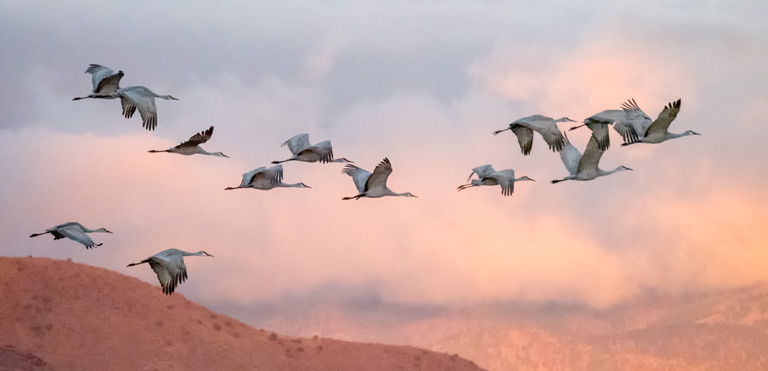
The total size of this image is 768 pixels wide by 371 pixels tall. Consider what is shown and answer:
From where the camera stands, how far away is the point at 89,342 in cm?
5862

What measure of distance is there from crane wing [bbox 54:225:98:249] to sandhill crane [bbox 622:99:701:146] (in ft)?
55.2

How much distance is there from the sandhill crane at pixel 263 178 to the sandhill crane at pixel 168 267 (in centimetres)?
463

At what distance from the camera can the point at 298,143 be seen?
113 feet

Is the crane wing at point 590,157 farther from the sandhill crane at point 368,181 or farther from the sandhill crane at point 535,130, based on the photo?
the sandhill crane at point 368,181

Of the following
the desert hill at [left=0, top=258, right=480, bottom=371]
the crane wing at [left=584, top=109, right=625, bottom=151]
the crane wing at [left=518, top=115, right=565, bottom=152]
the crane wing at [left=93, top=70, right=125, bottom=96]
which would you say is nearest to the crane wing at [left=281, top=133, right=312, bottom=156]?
the crane wing at [left=93, top=70, right=125, bottom=96]

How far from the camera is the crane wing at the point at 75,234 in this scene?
29544 millimetres

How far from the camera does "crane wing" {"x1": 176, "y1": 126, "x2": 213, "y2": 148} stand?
29794mm

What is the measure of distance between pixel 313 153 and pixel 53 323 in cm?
3403

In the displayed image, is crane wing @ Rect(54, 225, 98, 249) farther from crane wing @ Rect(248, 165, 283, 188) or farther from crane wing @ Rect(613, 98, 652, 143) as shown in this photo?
crane wing @ Rect(613, 98, 652, 143)

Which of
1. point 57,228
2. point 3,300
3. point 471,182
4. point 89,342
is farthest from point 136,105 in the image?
point 3,300

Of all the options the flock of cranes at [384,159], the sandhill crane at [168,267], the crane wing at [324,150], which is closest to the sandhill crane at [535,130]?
Answer: the flock of cranes at [384,159]

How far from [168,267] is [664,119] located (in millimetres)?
15372

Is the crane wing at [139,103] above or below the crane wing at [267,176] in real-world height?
above

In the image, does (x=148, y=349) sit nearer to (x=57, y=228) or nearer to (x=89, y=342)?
(x=89, y=342)
